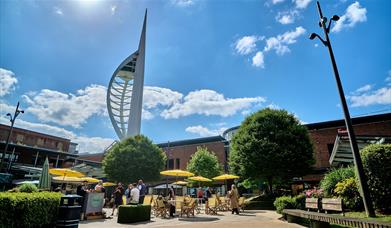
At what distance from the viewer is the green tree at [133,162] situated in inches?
1093

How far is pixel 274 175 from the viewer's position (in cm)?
1875

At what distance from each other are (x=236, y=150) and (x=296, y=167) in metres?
4.82

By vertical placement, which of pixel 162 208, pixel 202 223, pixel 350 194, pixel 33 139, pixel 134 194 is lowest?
pixel 202 223

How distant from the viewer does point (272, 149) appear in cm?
1842

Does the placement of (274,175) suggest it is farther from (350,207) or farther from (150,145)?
(150,145)

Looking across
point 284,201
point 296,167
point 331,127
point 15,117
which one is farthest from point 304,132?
point 15,117

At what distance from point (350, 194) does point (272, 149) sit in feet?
33.1

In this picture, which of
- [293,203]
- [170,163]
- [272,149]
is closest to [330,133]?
[272,149]

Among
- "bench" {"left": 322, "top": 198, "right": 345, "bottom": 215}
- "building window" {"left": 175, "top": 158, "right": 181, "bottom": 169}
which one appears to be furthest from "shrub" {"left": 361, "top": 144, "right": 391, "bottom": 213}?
"building window" {"left": 175, "top": 158, "right": 181, "bottom": 169}

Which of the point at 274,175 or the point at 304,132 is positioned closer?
the point at 274,175

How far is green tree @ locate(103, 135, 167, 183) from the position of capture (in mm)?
27750

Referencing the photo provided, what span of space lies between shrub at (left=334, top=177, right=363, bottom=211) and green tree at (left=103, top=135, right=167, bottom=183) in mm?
22690

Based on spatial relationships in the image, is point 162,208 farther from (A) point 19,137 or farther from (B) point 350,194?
(A) point 19,137

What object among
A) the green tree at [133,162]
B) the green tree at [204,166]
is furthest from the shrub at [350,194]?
the green tree at [204,166]
